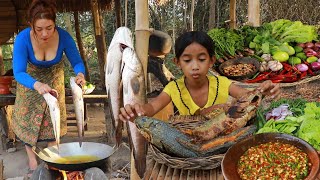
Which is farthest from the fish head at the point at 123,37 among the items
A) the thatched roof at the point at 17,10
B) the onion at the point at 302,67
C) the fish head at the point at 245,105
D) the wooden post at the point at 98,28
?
the thatched roof at the point at 17,10

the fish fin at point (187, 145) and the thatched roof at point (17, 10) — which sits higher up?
the thatched roof at point (17, 10)

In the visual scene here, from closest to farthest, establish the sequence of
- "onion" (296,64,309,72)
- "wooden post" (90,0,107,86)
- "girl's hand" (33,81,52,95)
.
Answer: "girl's hand" (33,81,52,95)
"onion" (296,64,309,72)
"wooden post" (90,0,107,86)

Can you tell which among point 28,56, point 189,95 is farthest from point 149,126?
point 28,56

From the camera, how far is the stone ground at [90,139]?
5.37 m

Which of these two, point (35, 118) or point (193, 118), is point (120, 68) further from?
point (35, 118)

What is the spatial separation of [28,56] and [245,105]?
7.66ft

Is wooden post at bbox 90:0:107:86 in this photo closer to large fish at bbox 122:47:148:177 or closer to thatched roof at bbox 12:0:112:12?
thatched roof at bbox 12:0:112:12

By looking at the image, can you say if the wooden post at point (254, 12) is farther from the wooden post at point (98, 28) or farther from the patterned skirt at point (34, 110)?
the wooden post at point (98, 28)

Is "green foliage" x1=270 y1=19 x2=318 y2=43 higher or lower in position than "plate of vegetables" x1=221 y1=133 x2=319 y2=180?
higher

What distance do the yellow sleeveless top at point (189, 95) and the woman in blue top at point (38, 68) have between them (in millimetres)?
974

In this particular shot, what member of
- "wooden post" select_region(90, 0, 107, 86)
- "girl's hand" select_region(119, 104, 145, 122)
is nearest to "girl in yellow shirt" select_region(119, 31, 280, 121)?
"girl's hand" select_region(119, 104, 145, 122)

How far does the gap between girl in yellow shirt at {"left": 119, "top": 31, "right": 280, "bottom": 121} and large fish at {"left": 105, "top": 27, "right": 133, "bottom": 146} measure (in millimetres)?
222

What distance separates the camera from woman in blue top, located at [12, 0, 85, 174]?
3450mm

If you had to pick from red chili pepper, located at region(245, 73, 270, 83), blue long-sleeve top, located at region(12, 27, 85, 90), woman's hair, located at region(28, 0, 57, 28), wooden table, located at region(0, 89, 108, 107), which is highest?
woman's hair, located at region(28, 0, 57, 28)
